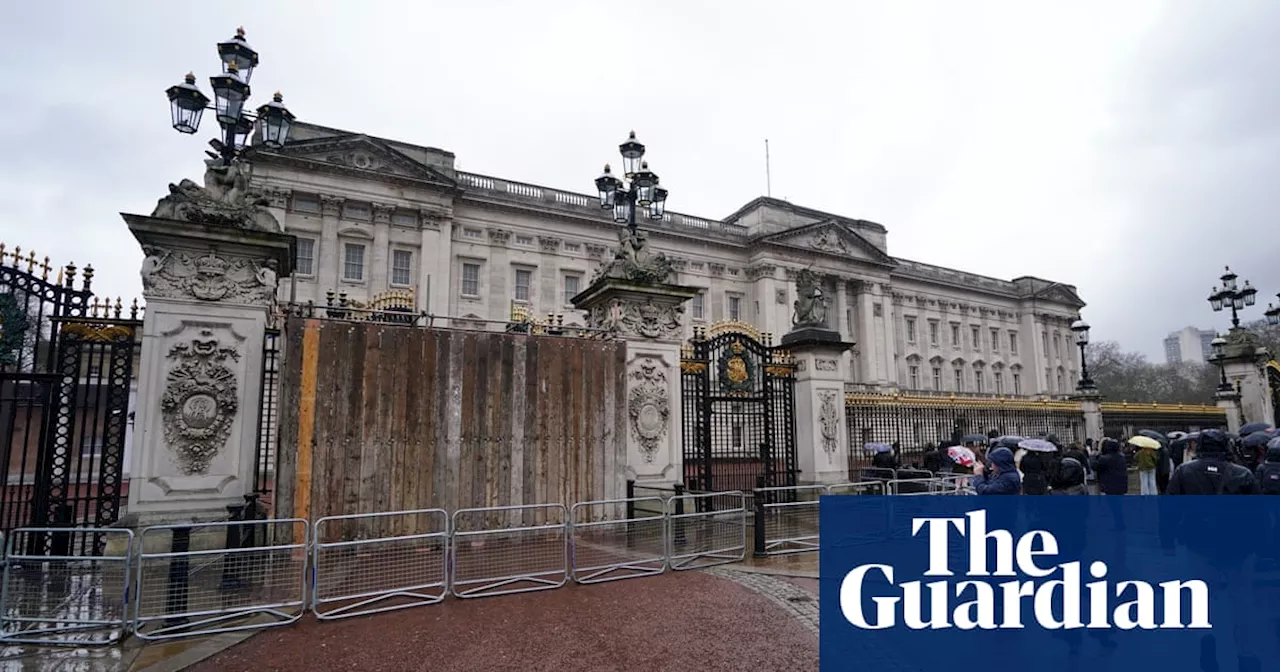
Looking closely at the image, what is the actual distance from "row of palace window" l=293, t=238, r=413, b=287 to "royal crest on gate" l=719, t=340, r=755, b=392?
27570 millimetres

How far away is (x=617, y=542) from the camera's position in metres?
9.21

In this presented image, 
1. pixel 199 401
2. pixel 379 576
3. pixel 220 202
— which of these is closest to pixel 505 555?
pixel 379 576

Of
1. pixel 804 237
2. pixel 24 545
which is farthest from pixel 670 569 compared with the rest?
pixel 804 237

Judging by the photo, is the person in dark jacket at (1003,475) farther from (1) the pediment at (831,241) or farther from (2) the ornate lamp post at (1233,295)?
(1) the pediment at (831,241)

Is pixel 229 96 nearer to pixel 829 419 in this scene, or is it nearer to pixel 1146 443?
pixel 829 419

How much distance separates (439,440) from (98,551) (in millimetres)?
Result: 4104

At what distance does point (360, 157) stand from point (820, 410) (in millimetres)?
30982

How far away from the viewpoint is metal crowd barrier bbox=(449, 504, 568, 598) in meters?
6.95

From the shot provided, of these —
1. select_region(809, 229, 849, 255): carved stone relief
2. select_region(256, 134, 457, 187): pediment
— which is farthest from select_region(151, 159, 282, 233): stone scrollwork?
select_region(809, 229, 849, 255): carved stone relief

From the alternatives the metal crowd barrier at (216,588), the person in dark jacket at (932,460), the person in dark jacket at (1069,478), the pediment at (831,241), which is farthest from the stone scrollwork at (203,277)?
the pediment at (831,241)

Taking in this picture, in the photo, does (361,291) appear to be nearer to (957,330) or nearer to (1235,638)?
(1235,638)

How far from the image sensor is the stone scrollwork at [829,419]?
12.6 metres

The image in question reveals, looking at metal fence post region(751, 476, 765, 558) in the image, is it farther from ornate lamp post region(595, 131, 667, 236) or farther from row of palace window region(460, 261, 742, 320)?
row of palace window region(460, 261, 742, 320)

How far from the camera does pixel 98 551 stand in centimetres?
776
